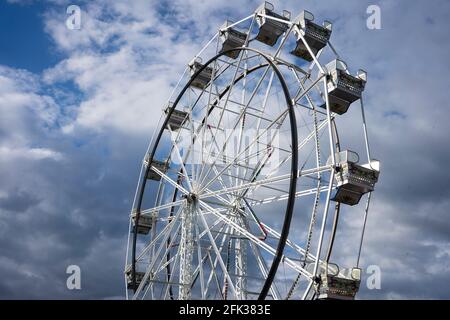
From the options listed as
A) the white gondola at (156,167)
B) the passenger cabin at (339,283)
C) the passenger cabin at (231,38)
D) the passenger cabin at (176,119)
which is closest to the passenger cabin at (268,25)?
the passenger cabin at (231,38)

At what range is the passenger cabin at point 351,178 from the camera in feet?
51.7

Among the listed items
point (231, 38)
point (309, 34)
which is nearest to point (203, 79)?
point (231, 38)

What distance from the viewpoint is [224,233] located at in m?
18.7

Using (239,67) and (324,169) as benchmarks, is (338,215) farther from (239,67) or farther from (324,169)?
(239,67)

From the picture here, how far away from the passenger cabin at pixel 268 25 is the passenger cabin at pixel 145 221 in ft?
32.2

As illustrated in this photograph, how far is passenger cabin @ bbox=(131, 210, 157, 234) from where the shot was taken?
25.0 meters

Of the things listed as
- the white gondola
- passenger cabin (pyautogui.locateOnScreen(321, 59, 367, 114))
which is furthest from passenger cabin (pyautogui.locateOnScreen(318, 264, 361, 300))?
the white gondola

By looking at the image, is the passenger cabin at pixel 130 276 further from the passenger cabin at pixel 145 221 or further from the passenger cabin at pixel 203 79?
the passenger cabin at pixel 203 79

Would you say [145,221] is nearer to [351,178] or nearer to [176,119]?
[176,119]

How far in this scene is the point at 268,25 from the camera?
21969 mm
